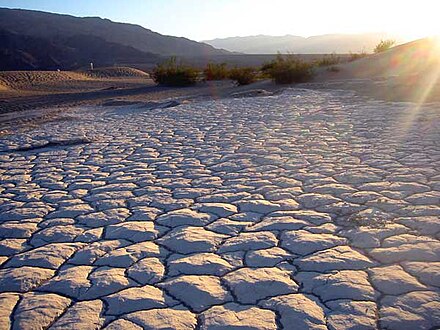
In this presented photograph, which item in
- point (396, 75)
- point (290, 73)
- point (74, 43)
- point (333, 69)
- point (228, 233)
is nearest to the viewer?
point (228, 233)

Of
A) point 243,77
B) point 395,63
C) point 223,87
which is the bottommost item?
point 223,87

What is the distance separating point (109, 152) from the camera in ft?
25.3

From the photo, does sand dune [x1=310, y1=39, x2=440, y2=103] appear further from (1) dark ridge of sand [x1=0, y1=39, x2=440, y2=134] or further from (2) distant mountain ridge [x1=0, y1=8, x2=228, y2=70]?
(2) distant mountain ridge [x1=0, y1=8, x2=228, y2=70]

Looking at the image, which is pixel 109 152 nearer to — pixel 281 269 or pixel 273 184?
pixel 273 184

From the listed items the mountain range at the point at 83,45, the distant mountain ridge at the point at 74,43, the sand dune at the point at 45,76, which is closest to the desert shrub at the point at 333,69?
the sand dune at the point at 45,76

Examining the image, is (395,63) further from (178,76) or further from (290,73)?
(178,76)

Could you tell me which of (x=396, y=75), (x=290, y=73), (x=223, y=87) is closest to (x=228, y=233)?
(x=396, y=75)

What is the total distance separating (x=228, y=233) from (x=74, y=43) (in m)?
80.5

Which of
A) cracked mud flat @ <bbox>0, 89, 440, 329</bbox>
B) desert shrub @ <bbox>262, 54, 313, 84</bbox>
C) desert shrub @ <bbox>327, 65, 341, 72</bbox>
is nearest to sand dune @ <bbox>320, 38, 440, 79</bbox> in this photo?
desert shrub @ <bbox>327, 65, 341, 72</bbox>

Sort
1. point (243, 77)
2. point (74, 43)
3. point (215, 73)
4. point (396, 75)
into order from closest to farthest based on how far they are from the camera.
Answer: point (396, 75), point (243, 77), point (215, 73), point (74, 43)

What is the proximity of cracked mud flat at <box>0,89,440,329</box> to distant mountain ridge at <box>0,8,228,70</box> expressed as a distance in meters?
53.0

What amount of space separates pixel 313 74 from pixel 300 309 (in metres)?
18.3

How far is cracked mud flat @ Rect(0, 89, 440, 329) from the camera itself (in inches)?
113

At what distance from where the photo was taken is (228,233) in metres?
3.99
